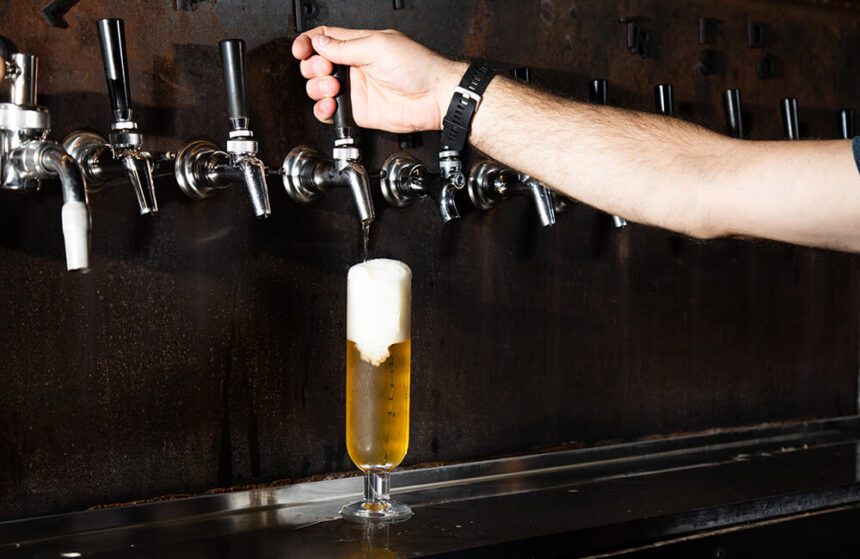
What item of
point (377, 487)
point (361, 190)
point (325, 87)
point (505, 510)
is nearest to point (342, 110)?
point (325, 87)

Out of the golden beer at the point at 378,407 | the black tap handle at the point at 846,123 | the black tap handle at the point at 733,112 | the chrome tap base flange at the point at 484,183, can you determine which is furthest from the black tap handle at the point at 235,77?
the black tap handle at the point at 846,123

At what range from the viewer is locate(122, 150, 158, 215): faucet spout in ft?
5.33

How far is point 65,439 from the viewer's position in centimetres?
178

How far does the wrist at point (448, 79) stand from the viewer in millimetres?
1766

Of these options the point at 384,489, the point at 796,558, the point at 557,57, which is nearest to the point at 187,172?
the point at 384,489

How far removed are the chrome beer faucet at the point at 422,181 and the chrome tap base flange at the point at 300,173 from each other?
0.17m

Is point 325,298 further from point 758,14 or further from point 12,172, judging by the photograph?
point 758,14

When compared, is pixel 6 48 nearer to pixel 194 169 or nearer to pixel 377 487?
pixel 194 169

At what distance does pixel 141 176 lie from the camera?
1.63 m

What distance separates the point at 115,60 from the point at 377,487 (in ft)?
2.69

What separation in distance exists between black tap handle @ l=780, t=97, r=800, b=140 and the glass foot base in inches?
52.0

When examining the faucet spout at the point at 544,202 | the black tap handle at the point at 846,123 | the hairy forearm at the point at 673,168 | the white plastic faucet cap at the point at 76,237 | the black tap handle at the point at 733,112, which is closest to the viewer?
the white plastic faucet cap at the point at 76,237

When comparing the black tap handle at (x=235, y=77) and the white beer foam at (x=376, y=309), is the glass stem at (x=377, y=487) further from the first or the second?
the black tap handle at (x=235, y=77)

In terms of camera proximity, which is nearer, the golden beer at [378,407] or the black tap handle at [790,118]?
the golden beer at [378,407]
